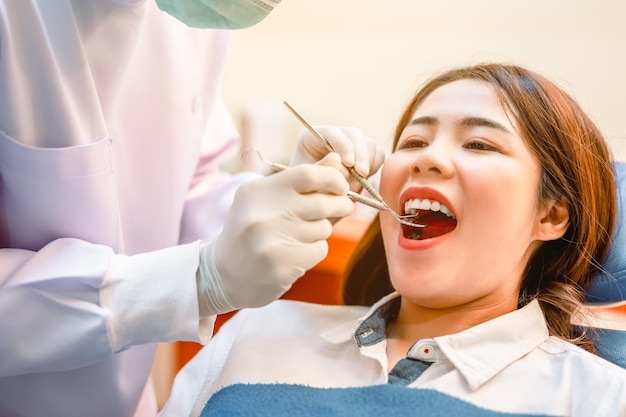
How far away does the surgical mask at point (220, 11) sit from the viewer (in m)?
1.06

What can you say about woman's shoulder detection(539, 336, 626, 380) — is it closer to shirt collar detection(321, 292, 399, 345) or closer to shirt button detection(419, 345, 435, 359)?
shirt button detection(419, 345, 435, 359)

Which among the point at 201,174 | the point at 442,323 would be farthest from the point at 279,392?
the point at 201,174

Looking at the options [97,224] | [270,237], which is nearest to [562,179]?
[270,237]

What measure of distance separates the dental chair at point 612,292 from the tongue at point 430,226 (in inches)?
15.5

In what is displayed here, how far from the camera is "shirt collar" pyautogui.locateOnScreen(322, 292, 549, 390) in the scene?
3.60 feet

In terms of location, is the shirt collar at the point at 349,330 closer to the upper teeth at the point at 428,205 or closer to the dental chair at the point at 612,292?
the upper teeth at the point at 428,205

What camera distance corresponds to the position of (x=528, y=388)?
3.51ft

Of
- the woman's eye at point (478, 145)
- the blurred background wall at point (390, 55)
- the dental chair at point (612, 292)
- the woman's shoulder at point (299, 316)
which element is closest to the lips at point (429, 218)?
the woman's eye at point (478, 145)

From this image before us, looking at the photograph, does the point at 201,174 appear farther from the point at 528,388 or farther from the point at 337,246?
the point at 528,388

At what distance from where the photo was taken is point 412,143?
1.34 meters

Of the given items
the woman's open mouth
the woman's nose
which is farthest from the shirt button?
the woman's nose

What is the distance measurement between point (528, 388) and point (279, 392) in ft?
1.45

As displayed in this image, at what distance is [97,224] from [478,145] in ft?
2.53

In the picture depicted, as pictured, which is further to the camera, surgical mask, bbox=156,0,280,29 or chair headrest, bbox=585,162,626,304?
chair headrest, bbox=585,162,626,304
